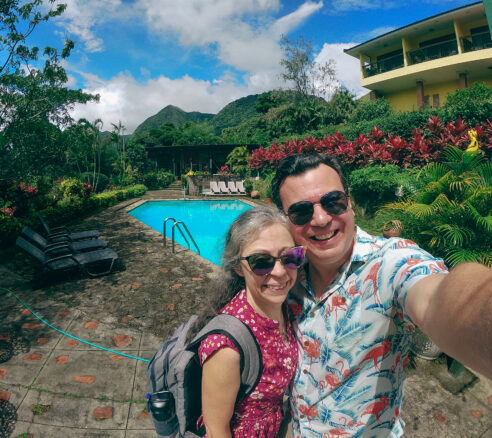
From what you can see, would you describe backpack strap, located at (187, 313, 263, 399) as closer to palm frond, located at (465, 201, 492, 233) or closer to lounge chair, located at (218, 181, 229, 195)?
palm frond, located at (465, 201, 492, 233)

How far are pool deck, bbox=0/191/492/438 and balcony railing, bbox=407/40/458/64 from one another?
23.7 m

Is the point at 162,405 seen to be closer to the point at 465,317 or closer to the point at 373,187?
the point at 465,317

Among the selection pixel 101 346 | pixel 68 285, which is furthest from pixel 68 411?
Answer: pixel 68 285

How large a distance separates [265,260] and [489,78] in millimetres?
27214

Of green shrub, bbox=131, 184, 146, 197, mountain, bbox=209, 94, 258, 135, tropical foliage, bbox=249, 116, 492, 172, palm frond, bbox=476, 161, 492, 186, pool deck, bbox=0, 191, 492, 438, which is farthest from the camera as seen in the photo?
mountain, bbox=209, 94, 258, 135

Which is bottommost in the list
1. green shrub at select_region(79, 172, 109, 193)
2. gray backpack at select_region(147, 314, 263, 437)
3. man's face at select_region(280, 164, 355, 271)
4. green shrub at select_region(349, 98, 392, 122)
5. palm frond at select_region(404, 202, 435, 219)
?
gray backpack at select_region(147, 314, 263, 437)

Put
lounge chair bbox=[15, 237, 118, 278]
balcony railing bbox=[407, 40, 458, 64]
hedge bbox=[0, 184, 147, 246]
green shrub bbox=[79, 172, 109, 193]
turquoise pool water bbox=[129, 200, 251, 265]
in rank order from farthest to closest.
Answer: green shrub bbox=[79, 172, 109, 193] → balcony railing bbox=[407, 40, 458, 64] → turquoise pool water bbox=[129, 200, 251, 265] → hedge bbox=[0, 184, 147, 246] → lounge chair bbox=[15, 237, 118, 278]

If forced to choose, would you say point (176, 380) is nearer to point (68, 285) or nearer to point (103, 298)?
point (103, 298)

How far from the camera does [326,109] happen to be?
24.9 metres

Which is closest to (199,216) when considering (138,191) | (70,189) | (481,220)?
(70,189)

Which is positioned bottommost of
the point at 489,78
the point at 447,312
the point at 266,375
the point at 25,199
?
the point at 266,375

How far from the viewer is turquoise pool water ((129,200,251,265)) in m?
12.5

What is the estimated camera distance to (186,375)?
4.12ft

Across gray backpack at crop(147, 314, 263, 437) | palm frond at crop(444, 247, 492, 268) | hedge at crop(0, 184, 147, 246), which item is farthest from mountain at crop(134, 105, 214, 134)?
gray backpack at crop(147, 314, 263, 437)
